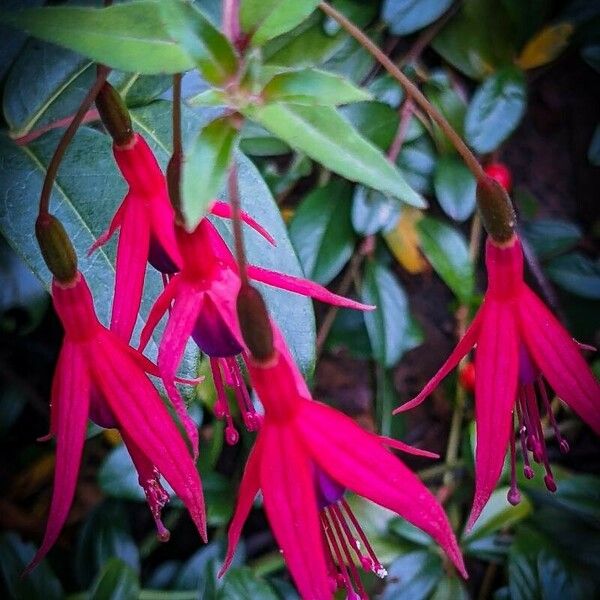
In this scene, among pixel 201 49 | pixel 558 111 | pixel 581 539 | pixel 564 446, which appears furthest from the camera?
pixel 558 111

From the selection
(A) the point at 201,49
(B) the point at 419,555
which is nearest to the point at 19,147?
(A) the point at 201,49

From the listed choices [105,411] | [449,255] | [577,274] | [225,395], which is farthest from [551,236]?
[105,411]

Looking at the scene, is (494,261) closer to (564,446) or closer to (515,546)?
(564,446)

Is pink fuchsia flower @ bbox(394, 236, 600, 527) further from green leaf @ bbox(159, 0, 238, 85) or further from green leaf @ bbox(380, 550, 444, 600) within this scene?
green leaf @ bbox(380, 550, 444, 600)

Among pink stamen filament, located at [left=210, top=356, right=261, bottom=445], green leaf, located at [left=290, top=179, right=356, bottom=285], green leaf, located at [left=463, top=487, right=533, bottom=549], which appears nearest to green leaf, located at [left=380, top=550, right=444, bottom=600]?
green leaf, located at [left=463, top=487, right=533, bottom=549]

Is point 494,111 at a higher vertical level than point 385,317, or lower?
higher

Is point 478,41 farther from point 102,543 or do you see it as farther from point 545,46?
point 102,543

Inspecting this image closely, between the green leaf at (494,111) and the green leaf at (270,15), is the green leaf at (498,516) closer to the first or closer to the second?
the green leaf at (494,111)
